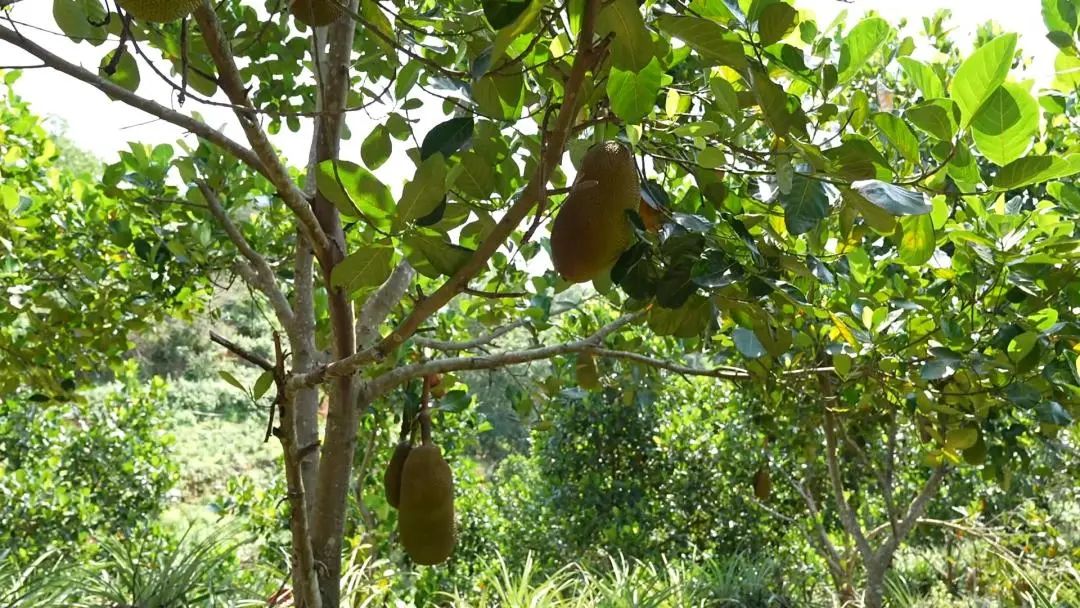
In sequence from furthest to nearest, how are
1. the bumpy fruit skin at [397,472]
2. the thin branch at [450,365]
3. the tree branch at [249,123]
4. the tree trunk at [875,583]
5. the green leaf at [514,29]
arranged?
the tree trunk at [875,583] → the bumpy fruit skin at [397,472] → the thin branch at [450,365] → the tree branch at [249,123] → the green leaf at [514,29]

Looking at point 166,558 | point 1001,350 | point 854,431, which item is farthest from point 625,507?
point 1001,350

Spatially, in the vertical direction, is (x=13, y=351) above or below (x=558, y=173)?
above

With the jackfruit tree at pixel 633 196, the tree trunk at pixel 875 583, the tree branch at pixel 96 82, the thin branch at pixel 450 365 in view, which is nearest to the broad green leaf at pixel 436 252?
the jackfruit tree at pixel 633 196

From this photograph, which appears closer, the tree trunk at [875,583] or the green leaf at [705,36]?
the green leaf at [705,36]

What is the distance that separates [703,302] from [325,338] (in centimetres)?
111

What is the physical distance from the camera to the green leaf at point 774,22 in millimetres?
612

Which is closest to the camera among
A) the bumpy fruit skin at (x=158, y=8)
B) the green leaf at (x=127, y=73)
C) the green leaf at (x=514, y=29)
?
the green leaf at (x=514, y=29)

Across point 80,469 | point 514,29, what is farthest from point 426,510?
point 80,469

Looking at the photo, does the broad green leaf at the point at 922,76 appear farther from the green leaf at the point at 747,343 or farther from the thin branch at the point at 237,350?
the thin branch at the point at 237,350

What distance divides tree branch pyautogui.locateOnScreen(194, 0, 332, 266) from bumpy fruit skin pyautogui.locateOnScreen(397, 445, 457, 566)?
2.01ft

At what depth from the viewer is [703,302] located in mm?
813

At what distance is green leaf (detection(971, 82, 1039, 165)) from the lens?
0.63m

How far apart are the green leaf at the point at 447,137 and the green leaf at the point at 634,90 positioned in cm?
14

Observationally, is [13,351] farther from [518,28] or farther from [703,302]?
[518,28]
